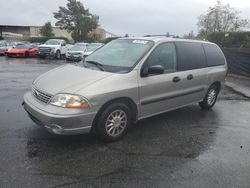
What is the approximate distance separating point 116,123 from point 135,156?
685 mm

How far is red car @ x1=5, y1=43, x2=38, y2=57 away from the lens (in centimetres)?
2180

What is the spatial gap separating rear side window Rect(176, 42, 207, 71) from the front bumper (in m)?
2.39

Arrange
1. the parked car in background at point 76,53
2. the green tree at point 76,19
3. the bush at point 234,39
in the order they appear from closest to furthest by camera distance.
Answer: the bush at point 234,39
the parked car in background at point 76,53
the green tree at point 76,19

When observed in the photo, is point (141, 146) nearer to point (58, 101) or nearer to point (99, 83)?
point (99, 83)

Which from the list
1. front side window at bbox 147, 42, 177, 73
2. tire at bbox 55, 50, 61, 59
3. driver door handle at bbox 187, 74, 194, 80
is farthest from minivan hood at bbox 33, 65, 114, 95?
tire at bbox 55, 50, 61, 59

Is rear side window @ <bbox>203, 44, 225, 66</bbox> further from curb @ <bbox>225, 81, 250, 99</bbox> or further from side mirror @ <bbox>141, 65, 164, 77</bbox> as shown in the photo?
curb @ <bbox>225, 81, 250, 99</bbox>

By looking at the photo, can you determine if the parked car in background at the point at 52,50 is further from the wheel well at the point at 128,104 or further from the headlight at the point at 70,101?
the headlight at the point at 70,101

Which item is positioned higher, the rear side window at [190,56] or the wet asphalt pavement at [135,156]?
the rear side window at [190,56]

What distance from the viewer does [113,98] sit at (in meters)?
3.98

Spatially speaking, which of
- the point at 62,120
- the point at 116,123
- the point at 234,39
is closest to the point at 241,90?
the point at 116,123

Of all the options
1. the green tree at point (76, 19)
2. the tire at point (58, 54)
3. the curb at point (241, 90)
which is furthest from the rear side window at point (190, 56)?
the green tree at point (76, 19)

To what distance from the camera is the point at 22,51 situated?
2197cm

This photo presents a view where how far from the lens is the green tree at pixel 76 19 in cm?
4938

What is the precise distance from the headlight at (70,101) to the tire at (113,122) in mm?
409
